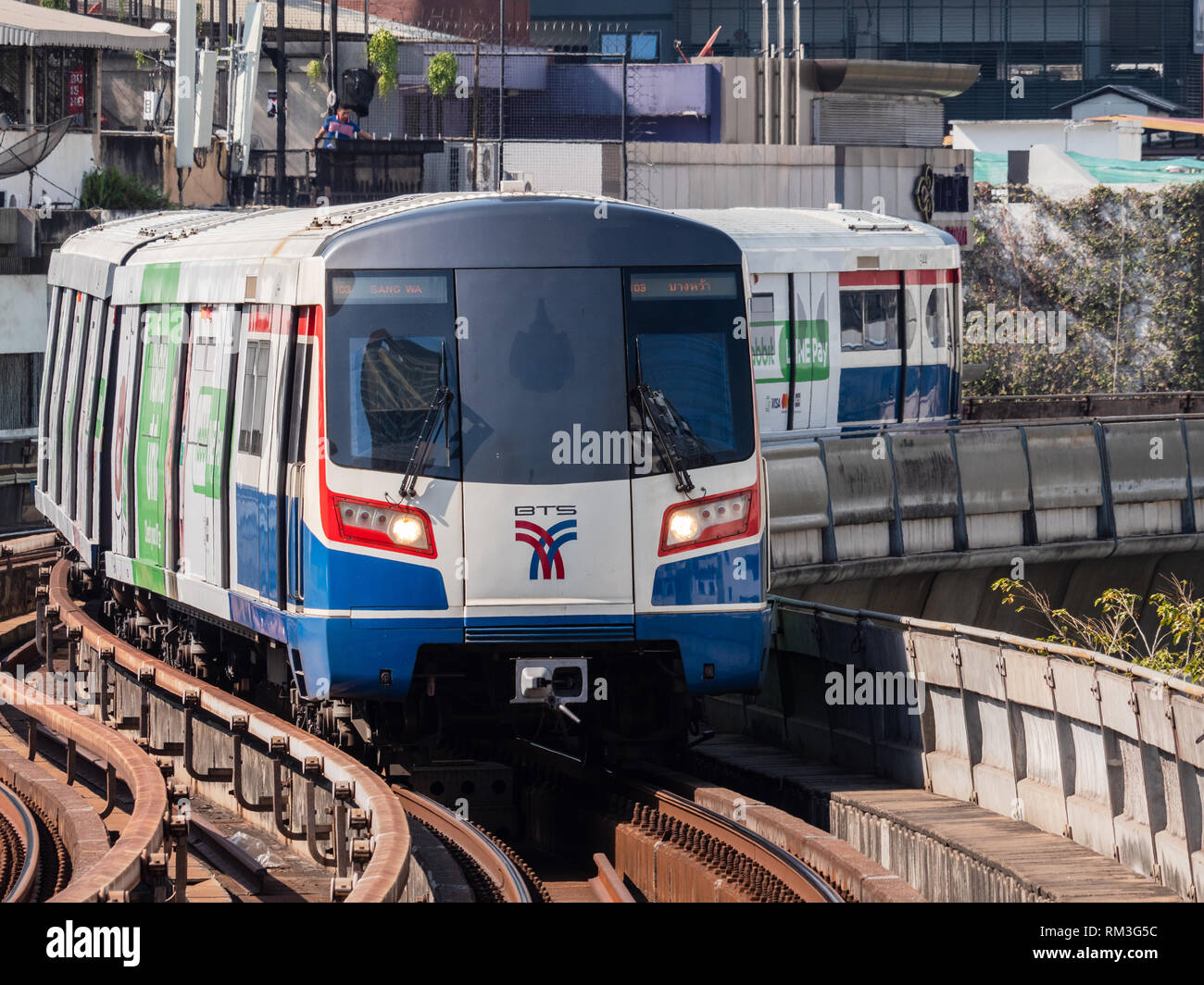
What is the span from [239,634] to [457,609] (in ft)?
8.57

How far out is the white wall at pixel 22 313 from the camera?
30.1m

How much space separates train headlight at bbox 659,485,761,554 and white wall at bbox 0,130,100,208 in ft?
76.3

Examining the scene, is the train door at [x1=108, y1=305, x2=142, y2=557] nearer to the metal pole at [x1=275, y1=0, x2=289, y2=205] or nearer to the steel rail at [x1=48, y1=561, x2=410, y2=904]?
the steel rail at [x1=48, y1=561, x2=410, y2=904]

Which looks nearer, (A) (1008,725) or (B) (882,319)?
(A) (1008,725)

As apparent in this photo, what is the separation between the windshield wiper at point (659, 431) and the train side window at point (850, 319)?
1259cm

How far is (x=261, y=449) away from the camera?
12.2 meters

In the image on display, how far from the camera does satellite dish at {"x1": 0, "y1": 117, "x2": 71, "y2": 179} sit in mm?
30453

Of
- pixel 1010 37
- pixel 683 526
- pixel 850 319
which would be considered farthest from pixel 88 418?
pixel 1010 37

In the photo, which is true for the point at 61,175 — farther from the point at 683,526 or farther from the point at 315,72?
the point at 683,526

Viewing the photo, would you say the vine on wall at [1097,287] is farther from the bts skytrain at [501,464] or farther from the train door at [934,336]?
the bts skytrain at [501,464]

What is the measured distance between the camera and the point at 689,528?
457 inches

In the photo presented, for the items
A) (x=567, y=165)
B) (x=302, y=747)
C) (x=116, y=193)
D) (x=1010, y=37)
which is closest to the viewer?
(x=302, y=747)

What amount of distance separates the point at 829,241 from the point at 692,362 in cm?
1234

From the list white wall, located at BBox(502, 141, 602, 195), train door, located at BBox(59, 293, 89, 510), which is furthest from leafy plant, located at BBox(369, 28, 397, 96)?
train door, located at BBox(59, 293, 89, 510)
